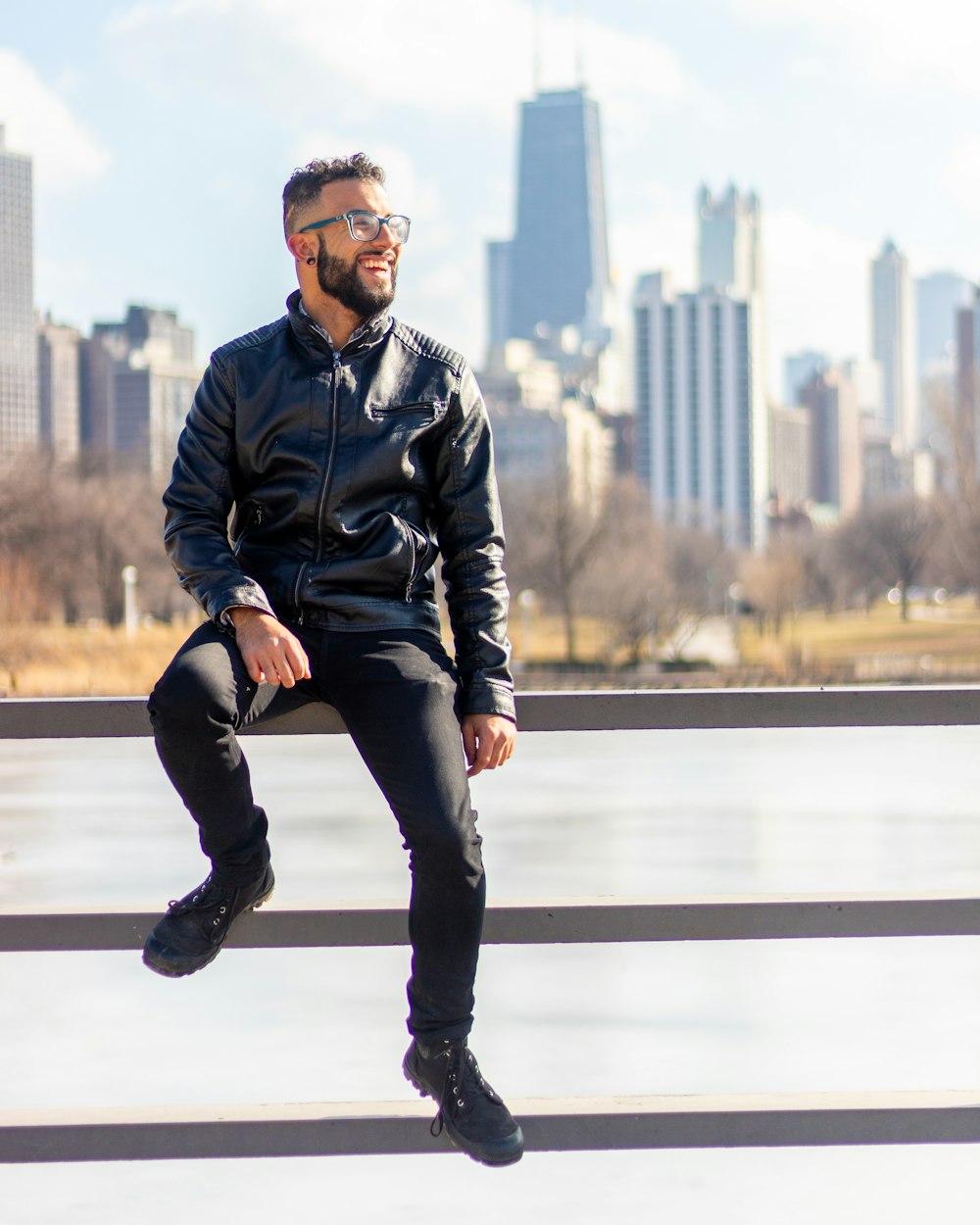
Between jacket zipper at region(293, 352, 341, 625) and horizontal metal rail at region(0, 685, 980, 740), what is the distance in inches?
6.5

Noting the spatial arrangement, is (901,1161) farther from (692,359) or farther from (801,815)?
(692,359)

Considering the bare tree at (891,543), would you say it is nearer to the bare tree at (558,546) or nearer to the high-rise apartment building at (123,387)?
the bare tree at (558,546)

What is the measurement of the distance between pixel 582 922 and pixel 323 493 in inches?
27.0

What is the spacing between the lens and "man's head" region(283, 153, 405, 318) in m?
2.34

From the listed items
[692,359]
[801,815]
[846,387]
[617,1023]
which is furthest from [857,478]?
[617,1023]

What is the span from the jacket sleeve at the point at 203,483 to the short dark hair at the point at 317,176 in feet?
0.91

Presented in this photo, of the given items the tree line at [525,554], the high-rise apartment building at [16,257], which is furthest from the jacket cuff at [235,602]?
the high-rise apartment building at [16,257]

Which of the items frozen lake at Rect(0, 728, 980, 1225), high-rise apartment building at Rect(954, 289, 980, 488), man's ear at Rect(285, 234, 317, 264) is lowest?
frozen lake at Rect(0, 728, 980, 1225)

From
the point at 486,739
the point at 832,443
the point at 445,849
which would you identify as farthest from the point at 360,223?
the point at 832,443

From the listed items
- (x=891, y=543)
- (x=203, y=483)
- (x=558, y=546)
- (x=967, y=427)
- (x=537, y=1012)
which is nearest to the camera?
(x=203, y=483)

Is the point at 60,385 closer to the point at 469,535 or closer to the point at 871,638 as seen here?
the point at 871,638

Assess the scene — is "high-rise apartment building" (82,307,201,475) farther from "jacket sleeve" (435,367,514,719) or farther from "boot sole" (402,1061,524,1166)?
"boot sole" (402,1061,524,1166)

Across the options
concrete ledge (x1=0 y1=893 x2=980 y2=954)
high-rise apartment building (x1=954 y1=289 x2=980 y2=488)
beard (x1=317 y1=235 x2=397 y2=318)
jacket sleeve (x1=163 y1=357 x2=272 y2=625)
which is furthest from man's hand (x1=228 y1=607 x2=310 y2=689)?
high-rise apartment building (x1=954 y1=289 x2=980 y2=488)

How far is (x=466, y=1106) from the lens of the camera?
→ 85.3 inches
